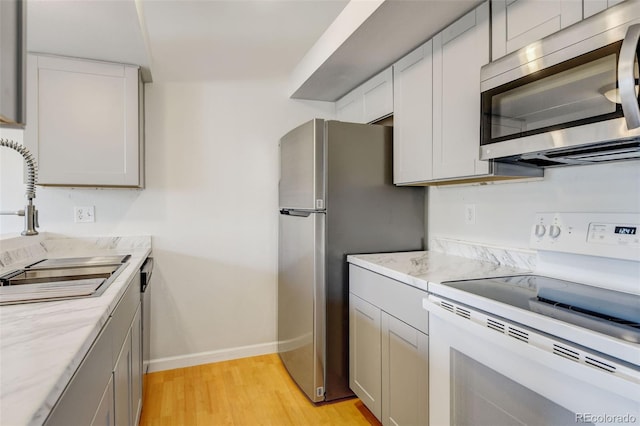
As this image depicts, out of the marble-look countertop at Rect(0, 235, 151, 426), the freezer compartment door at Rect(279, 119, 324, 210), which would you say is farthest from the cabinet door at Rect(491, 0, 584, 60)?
the marble-look countertop at Rect(0, 235, 151, 426)

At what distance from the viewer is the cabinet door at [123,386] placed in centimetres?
120

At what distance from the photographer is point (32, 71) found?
78.4 inches

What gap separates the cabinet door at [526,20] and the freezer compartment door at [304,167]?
97cm

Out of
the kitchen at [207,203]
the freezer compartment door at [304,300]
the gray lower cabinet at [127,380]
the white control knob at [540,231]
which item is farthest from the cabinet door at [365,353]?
the gray lower cabinet at [127,380]

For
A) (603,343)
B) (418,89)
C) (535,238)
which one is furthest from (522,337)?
(418,89)

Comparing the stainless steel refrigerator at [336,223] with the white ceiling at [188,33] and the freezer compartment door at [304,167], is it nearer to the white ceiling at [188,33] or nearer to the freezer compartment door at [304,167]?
the freezer compartment door at [304,167]

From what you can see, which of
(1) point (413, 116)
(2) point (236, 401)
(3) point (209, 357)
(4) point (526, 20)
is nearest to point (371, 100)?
(1) point (413, 116)

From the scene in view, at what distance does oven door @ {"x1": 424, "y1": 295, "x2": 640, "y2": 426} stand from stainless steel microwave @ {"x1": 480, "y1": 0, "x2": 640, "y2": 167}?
586mm

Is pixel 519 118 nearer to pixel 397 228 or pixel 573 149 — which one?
pixel 573 149

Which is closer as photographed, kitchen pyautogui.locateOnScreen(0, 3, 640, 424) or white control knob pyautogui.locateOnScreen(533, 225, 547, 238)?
white control knob pyautogui.locateOnScreen(533, 225, 547, 238)

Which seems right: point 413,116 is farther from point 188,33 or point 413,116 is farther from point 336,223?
point 188,33

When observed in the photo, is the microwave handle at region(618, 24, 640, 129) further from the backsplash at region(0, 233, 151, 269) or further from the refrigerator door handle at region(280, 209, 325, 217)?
the backsplash at region(0, 233, 151, 269)

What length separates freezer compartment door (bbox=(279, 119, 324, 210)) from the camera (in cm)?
205

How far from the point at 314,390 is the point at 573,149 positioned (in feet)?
5.81
